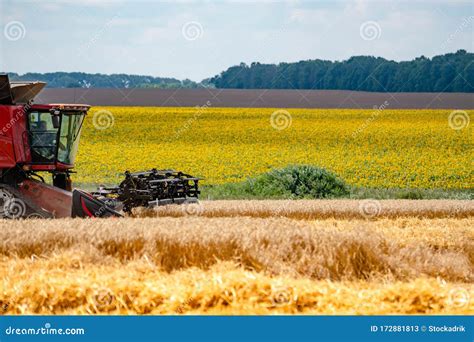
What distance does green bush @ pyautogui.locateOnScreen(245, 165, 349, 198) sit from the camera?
21.5 metres

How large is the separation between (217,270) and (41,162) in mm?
6734

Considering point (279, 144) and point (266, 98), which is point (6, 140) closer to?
point (279, 144)

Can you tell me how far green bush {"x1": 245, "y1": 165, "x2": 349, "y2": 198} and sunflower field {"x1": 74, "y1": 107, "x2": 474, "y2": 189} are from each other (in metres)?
3.04

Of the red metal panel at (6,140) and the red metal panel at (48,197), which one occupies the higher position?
the red metal panel at (6,140)

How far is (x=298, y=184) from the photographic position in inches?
860

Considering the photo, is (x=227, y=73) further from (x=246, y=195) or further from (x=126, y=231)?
(x=126, y=231)

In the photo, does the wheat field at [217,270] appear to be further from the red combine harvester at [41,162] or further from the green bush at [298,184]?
the green bush at [298,184]

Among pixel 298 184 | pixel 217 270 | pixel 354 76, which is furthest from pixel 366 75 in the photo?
pixel 217 270

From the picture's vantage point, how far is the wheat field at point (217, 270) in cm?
856

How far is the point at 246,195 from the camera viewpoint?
2159 centimetres

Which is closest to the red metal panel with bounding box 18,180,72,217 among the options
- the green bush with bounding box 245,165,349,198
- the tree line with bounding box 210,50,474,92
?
the green bush with bounding box 245,165,349,198

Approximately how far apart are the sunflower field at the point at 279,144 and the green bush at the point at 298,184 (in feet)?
9.98

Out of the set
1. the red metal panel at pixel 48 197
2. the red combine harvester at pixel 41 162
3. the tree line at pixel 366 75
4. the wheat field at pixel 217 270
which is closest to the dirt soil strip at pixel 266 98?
the tree line at pixel 366 75

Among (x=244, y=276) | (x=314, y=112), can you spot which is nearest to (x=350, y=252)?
(x=244, y=276)
